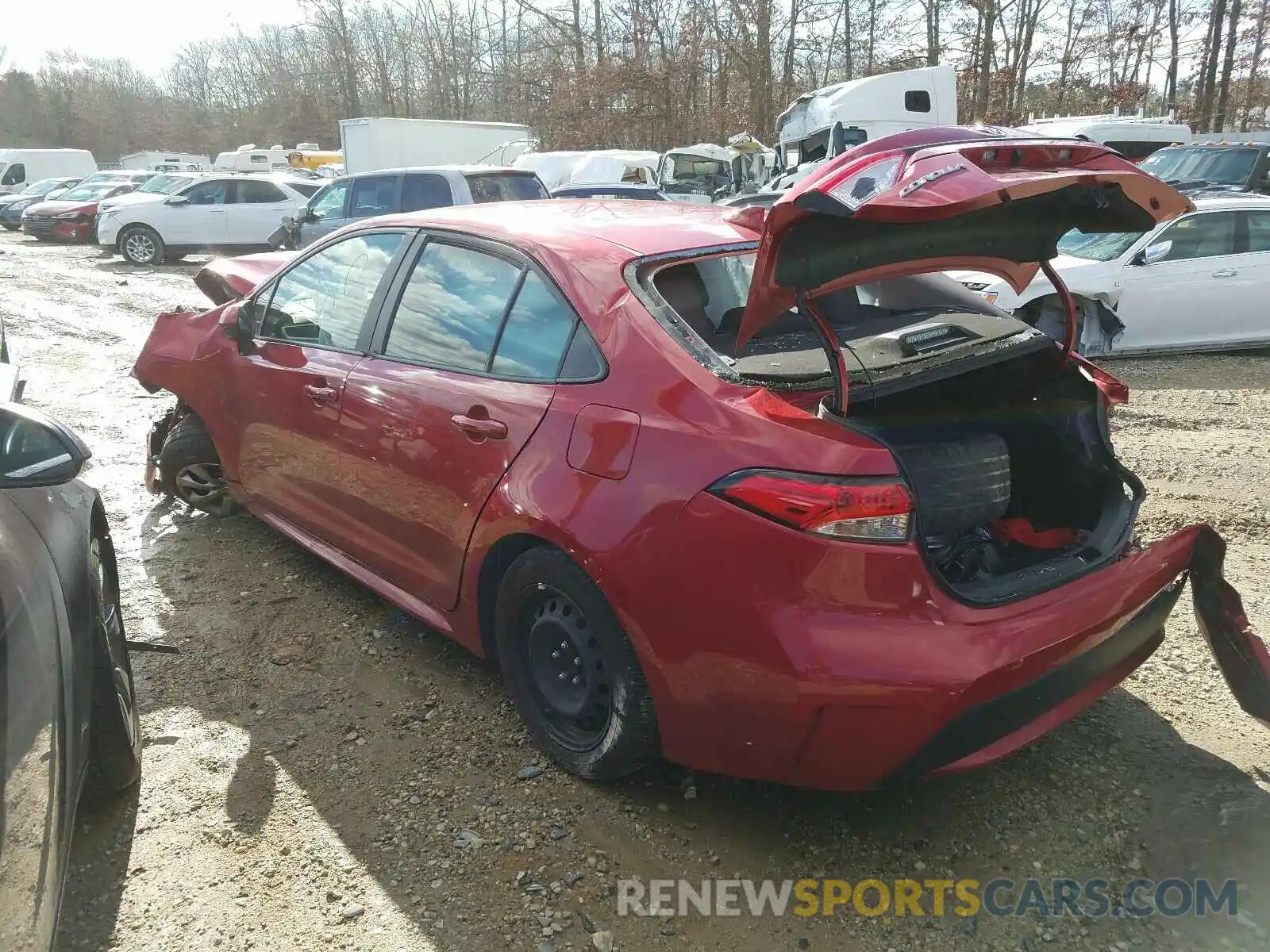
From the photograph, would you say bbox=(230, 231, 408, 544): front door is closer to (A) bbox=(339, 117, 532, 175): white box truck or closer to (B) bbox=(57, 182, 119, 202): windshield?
(A) bbox=(339, 117, 532, 175): white box truck

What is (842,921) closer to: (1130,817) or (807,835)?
(807,835)

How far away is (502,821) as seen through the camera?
8.47 ft

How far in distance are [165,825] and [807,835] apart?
1.81m

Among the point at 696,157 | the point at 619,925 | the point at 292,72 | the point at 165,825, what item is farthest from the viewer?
the point at 292,72

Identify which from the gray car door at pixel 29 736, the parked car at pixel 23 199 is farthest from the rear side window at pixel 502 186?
the parked car at pixel 23 199

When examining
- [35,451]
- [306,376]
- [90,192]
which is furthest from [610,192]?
[35,451]

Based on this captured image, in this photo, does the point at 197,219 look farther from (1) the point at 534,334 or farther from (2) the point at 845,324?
(2) the point at 845,324

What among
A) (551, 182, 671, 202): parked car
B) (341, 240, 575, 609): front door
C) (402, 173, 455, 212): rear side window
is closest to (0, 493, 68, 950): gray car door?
(341, 240, 575, 609): front door

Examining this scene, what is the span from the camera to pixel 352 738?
9.79 ft

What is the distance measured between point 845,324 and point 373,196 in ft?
38.7

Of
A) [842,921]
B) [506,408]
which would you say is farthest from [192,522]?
[842,921]

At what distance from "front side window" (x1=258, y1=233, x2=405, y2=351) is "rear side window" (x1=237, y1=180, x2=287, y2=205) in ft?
51.3

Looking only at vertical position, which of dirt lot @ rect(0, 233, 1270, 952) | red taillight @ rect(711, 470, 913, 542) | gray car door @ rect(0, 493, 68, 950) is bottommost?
dirt lot @ rect(0, 233, 1270, 952)

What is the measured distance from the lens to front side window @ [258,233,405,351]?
3.45 m
